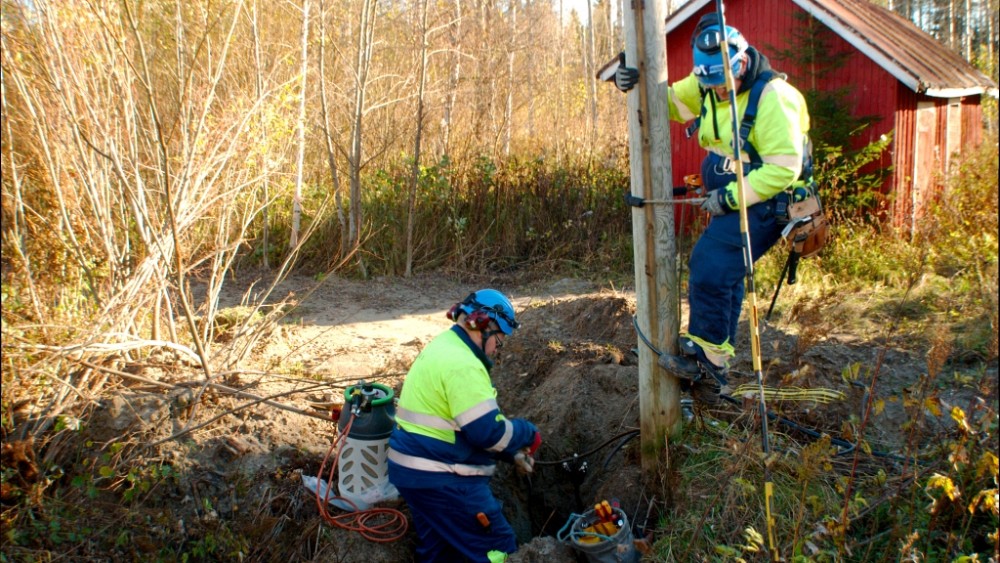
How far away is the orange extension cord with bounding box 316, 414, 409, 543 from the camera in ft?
15.0

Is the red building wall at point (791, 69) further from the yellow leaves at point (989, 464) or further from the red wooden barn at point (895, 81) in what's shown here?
the yellow leaves at point (989, 464)

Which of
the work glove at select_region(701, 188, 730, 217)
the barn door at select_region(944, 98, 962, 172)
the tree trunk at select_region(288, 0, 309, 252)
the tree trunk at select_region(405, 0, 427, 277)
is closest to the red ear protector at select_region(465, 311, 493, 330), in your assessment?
the work glove at select_region(701, 188, 730, 217)

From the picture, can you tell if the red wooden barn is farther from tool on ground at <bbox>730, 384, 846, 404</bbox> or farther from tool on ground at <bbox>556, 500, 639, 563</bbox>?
tool on ground at <bbox>556, 500, 639, 563</bbox>

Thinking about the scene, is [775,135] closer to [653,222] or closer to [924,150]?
[653,222]

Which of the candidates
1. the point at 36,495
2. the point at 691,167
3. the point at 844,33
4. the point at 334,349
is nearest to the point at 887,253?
the point at 844,33

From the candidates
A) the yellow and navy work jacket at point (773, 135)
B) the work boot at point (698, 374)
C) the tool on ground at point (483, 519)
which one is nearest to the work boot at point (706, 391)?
the work boot at point (698, 374)

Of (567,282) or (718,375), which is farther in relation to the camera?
(567,282)

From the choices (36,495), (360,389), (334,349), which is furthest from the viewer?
(334,349)

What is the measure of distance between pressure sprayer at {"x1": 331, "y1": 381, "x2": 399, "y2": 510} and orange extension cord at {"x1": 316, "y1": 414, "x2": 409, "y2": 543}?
4 centimetres

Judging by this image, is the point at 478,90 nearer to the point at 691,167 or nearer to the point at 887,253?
the point at 691,167

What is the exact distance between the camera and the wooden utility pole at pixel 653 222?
13.5 ft

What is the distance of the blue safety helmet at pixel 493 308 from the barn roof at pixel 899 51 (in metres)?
7.65

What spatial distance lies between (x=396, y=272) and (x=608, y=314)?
4071 mm

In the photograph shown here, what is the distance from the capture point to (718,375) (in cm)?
455
